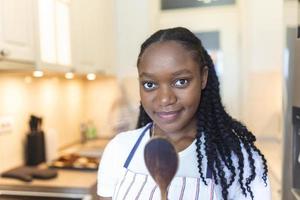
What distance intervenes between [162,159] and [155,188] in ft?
0.82

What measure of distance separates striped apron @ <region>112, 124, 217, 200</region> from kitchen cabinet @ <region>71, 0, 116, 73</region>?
113 centimetres

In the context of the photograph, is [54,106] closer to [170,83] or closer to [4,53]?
[4,53]

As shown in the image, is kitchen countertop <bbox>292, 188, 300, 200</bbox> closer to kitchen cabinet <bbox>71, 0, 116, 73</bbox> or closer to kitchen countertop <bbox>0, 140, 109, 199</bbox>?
kitchen countertop <bbox>0, 140, 109, 199</bbox>

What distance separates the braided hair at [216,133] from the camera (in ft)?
2.06

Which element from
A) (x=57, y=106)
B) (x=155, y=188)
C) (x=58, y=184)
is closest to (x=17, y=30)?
(x=58, y=184)

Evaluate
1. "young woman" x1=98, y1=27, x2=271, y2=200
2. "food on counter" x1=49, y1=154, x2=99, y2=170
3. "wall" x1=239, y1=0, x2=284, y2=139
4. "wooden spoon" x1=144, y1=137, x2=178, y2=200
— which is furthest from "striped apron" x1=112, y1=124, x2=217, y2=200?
"wall" x1=239, y1=0, x2=284, y2=139

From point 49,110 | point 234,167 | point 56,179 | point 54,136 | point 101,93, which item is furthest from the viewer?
point 101,93

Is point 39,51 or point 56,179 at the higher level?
point 39,51

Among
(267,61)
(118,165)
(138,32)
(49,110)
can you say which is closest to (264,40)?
(267,61)

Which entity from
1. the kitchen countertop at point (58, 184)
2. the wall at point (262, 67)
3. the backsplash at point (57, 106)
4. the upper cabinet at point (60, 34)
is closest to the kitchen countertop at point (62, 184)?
the kitchen countertop at point (58, 184)

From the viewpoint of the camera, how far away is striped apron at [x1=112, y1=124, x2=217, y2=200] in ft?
2.09

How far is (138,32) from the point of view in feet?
7.18

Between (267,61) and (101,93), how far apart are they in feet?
3.88

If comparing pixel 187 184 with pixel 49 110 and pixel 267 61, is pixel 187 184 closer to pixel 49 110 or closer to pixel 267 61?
pixel 49 110
